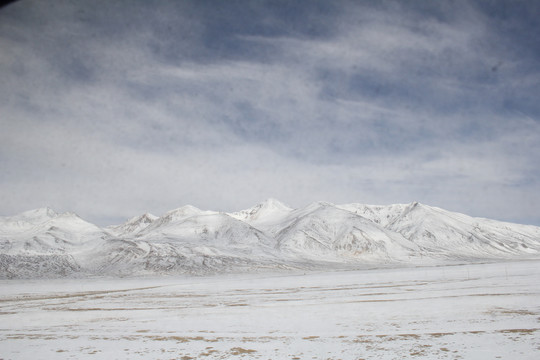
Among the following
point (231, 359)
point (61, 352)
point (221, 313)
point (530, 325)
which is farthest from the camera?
point (221, 313)

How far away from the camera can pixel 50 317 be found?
3144cm

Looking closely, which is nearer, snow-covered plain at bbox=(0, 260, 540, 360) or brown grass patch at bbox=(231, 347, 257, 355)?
snow-covered plain at bbox=(0, 260, 540, 360)

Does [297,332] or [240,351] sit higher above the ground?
[240,351]

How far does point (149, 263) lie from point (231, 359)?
136508mm

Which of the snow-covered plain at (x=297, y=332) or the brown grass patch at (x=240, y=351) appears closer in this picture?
the snow-covered plain at (x=297, y=332)

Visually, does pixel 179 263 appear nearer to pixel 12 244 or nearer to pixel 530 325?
pixel 12 244

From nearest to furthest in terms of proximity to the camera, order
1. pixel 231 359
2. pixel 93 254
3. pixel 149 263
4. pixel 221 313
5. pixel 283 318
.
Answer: pixel 231 359 → pixel 283 318 → pixel 221 313 → pixel 149 263 → pixel 93 254

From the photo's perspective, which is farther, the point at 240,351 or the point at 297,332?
the point at 297,332

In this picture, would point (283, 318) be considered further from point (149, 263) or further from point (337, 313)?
point (149, 263)

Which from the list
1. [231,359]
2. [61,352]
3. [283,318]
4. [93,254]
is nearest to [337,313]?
[283,318]

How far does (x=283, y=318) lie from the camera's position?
2700cm

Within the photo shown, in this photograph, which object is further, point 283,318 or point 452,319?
point 283,318

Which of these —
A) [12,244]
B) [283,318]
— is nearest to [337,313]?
[283,318]

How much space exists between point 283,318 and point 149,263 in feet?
416
